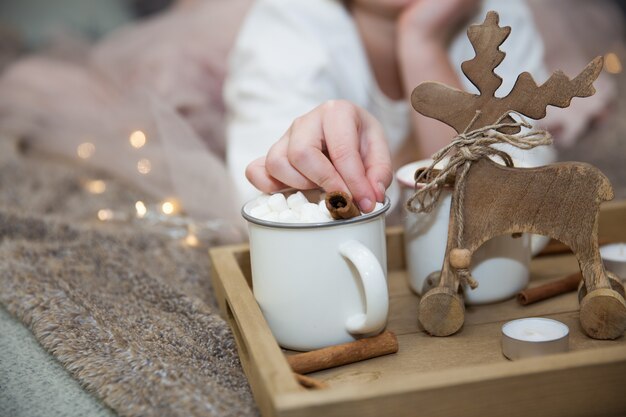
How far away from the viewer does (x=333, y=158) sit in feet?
1.97

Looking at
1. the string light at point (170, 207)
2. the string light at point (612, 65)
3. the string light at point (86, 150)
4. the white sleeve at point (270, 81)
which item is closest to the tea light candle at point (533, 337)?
the white sleeve at point (270, 81)

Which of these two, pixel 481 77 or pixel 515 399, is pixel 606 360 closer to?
pixel 515 399

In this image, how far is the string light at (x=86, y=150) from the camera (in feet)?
4.14

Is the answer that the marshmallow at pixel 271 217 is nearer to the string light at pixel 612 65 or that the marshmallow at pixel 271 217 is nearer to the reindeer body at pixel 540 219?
the reindeer body at pixel 540 219

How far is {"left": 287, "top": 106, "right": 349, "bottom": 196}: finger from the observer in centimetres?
59

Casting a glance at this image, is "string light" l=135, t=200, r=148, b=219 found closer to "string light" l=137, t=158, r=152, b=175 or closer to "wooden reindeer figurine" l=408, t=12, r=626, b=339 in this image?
"string light" l=137, t=158, r=152, b=175

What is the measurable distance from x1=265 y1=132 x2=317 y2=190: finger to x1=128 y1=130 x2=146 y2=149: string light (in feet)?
2.10

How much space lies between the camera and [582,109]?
1382 millimetres

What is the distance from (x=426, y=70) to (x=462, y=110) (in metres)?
0.46

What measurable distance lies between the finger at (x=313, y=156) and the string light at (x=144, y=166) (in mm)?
593

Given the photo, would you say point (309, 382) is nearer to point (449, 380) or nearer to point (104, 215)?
point (449, 380)

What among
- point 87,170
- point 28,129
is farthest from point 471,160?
point 28,129

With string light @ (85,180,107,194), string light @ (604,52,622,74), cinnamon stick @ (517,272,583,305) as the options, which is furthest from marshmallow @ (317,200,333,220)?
string light @ (604,52,622,74)

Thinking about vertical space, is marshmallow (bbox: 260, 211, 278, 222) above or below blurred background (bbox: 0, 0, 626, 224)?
below
